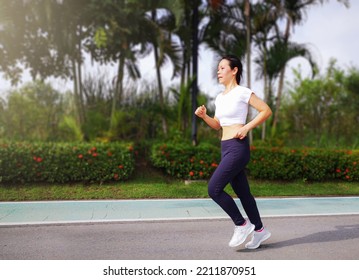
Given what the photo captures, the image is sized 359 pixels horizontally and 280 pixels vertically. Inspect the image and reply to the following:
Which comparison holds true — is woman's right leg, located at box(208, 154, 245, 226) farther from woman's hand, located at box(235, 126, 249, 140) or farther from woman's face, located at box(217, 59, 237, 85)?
woman's face, located at box(217, 59, 237, 85)

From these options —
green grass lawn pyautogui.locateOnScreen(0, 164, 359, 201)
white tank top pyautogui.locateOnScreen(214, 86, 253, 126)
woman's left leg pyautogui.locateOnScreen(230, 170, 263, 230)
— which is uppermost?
white tank top pyautogui.locateOnScreen(214, 86, 253, 126)

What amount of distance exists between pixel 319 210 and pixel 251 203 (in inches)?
116

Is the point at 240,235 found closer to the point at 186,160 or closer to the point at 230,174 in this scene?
the point at 230,174

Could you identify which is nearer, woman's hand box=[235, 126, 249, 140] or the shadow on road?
woman's hand box=[235, 126, 249, 140]

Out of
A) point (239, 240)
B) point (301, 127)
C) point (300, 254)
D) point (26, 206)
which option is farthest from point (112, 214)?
point (301, 127)

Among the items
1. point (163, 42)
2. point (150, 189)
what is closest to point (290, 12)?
point (163, 42)

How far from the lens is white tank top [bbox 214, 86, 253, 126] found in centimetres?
406

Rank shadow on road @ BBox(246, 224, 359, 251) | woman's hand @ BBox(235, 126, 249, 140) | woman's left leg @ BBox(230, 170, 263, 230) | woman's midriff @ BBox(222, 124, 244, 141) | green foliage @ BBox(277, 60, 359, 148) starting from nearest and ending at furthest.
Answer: woman's hand @ BBox(235, 126, 249, 140) → woman's midriff @ BBox(222, 124, 244, 141) → woman's left leg @ BBox(230, 170, 263, 230) → shadow on road @ BBox(246, 224, 359, 251) → green foliage @ BBox(277, 60, 359, 148)

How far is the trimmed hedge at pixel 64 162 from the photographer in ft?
27.3

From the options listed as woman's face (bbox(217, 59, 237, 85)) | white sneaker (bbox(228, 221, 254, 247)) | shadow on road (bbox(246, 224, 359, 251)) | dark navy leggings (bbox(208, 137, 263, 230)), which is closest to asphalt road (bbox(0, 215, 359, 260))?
shadow on road (bbox(246, 224, 359, 251))

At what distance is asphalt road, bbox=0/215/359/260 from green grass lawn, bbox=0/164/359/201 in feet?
7.58

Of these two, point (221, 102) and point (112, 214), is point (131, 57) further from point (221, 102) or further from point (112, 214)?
point (221, 102)

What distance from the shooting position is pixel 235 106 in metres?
4.07

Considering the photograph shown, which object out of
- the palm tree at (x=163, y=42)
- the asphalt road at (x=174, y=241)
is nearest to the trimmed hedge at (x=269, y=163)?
the palm tree at (x=163, y=42)
